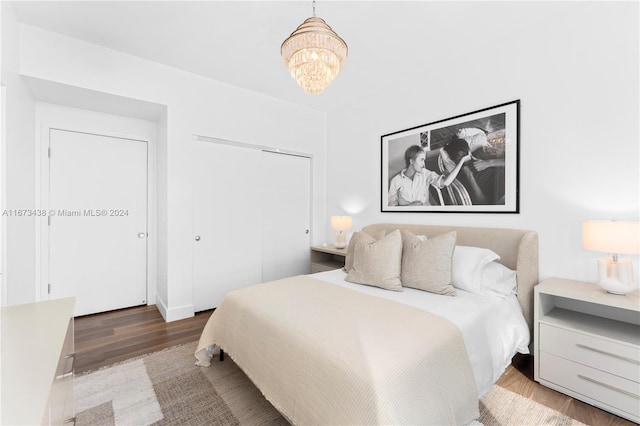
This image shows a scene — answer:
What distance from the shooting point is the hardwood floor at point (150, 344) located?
1.74 meters

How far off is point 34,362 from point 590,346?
2.70m

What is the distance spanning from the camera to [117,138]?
3371 mm

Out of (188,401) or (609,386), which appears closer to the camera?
(609,386)

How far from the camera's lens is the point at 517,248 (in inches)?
91.4

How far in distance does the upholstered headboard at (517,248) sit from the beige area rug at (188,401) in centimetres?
71

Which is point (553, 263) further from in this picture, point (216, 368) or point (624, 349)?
point (216, 368)

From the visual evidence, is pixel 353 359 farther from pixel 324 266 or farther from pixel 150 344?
pixel 324 266

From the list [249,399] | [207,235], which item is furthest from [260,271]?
[249,399]

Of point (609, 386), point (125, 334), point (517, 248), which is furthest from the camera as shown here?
point (125, 334)

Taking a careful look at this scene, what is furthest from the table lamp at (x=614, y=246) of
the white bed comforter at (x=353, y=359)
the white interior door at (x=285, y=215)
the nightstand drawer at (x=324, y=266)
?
the white interior door at (x=285, y=215)

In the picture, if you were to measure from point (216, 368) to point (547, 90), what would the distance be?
11.0ft

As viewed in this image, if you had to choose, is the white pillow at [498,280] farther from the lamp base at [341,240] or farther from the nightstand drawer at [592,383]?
the lamp base at [341,240]

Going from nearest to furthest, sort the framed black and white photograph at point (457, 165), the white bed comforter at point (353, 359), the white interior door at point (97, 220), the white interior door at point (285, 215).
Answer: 1. the white bed comforter at point (353, 359)
2. the framed black and white photograph at point (457, 165)
3. the white interior door at point (97, 220)
4. the white interior door at point (285, 215)

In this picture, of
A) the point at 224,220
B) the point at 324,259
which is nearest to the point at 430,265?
the point at 324,259
